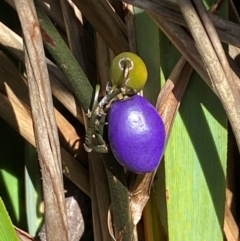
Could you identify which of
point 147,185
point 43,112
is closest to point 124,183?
point 147,185

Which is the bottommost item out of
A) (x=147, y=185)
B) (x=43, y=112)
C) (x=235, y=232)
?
(x=235, y=232)

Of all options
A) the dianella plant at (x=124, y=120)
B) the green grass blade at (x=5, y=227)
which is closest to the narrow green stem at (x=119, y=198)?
the dianella plant at (x=124, y=120)

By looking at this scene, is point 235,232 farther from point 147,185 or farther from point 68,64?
point 68,64

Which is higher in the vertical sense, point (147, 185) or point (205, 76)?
point (205, 76)

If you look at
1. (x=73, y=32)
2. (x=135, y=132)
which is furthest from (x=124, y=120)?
(x=73, y=32)

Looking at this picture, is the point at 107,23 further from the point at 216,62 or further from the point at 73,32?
the point at 216,62

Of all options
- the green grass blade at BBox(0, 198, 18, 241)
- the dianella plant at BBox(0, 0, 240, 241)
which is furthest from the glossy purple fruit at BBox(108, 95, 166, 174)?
the green grass blade at BBox(0, 198, 18, 241)

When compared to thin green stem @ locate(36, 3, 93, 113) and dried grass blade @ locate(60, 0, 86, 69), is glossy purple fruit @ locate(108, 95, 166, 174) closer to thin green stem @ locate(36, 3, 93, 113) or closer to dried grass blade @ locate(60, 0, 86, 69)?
thin green stem @ locate(36, 3, 93, 113)
